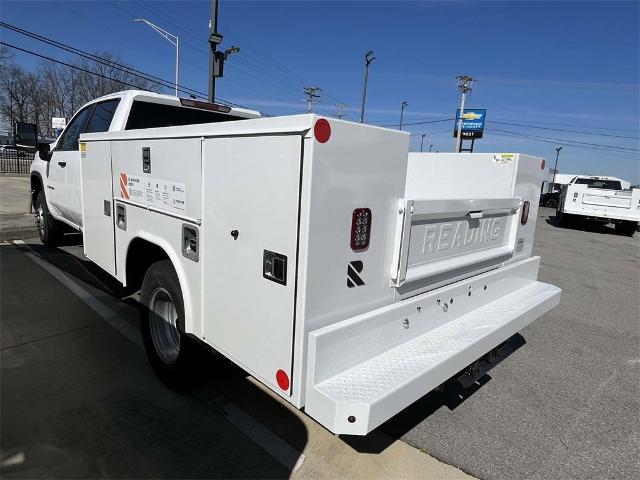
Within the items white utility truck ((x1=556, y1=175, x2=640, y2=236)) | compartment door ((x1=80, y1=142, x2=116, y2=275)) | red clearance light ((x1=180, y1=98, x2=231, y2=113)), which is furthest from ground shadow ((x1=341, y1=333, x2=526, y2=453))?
white utility truck ((x1=556, y1=175, x2=640, y2=236))

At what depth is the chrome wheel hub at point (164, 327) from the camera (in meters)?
3.12

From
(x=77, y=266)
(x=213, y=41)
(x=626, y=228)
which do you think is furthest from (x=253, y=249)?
(x=626, y=228)

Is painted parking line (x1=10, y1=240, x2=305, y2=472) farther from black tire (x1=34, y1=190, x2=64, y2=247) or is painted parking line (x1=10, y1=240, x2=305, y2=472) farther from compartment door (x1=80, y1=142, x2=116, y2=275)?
black tire (x1=34, y1=190, x2=64, y2=247)

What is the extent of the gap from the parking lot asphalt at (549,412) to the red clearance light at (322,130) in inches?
83.2

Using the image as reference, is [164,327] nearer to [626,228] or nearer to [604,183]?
[626,228]

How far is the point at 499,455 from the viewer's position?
8.80 ft

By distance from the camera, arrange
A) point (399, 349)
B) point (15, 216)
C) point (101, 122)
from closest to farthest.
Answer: point (399, 349) < point (101, 122) < point (15, 216)

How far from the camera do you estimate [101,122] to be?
483 centimetres

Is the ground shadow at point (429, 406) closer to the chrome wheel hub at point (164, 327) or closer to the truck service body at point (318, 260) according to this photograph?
the truck service body at point (318, 260)

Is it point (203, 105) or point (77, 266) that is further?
point (77, 266)

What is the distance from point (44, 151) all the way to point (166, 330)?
460 cm

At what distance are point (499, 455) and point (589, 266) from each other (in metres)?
8.22

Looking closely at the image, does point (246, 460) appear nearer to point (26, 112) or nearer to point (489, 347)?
point (489, 347)

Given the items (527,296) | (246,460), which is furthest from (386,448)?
(527,296)
